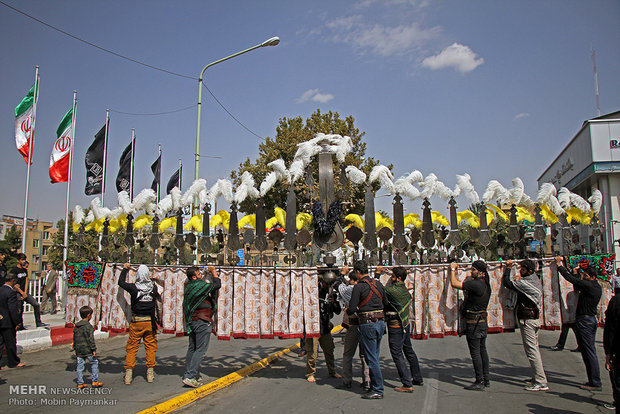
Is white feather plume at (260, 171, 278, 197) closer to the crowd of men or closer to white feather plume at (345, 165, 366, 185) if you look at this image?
white feather plume at (345, 165, 366, 185)

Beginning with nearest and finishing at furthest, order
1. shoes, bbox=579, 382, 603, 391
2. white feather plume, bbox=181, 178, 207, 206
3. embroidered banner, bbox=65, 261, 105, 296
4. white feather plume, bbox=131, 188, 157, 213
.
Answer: shoes, bbox=579, 382, 603, 391
embroidered banner, bbox=65, 261, 105, 296
white feather plume, bbox=181, 178, 207, 206
white feather plume, bbox=131, 188, 157, 213

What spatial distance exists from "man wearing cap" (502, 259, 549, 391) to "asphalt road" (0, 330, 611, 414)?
0.80 feet

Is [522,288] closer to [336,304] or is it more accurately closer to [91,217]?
[336,304]

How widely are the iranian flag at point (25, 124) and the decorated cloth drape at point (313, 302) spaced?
38.2 ft

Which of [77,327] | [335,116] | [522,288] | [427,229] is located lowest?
[77,327]

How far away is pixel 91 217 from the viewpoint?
34.7ft

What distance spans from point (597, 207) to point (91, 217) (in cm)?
1244

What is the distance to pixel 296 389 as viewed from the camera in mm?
6547

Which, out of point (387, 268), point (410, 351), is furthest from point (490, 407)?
point (387, 268)

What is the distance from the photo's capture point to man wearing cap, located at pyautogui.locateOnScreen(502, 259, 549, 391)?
629 centimetres

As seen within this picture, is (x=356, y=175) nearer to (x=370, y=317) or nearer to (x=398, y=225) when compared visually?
(x=398, y=225)

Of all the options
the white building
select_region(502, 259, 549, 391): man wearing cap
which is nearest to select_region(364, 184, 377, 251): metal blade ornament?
select_region(502, 259, 549, 391): man wearing cap

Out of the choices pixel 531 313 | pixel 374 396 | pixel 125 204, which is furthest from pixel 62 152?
pixel 531 313

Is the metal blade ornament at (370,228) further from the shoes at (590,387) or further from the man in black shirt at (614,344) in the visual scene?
the shoes at (590,387)
